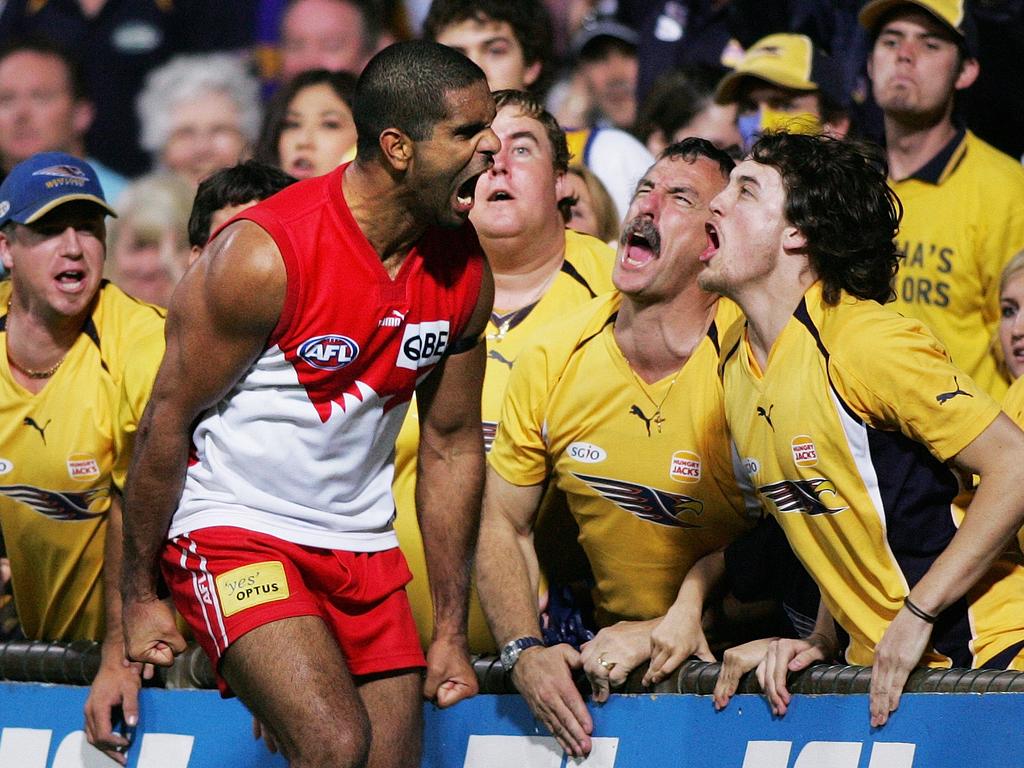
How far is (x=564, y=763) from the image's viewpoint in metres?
4.12

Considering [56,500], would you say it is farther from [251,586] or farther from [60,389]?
[251,586]

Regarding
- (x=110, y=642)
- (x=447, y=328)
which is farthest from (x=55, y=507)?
(x=447, y=328)

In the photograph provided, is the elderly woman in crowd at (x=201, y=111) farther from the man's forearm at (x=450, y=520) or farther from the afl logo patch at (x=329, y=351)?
the afl logo patch at (x=329, y=351)

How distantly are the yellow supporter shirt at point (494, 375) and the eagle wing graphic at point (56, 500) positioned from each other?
101cm

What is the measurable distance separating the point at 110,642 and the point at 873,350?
228cm

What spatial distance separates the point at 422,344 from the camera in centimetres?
389

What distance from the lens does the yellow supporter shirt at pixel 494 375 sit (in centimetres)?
505

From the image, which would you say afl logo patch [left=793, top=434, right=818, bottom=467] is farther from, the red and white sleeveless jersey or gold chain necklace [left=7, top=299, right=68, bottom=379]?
gold chain necklace [left=7, top=299, right=68, bottom=379]

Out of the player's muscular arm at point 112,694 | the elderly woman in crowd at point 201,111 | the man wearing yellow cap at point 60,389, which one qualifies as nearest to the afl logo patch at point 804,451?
the player's muscular arm at point 112,694

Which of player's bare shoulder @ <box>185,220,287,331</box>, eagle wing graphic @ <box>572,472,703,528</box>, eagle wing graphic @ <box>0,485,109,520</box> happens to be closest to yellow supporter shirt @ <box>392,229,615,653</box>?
eagle wing graphic @ <box>572,472,703,528</box>

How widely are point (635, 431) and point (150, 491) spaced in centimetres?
148

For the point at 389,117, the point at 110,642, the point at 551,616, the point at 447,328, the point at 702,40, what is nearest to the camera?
the point at 389,117

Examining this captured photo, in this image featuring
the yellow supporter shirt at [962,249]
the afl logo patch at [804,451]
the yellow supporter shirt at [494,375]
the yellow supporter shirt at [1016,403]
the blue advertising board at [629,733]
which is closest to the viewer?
the blue advertising board at [629,733]

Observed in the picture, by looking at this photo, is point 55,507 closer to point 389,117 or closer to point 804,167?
point 389,117
